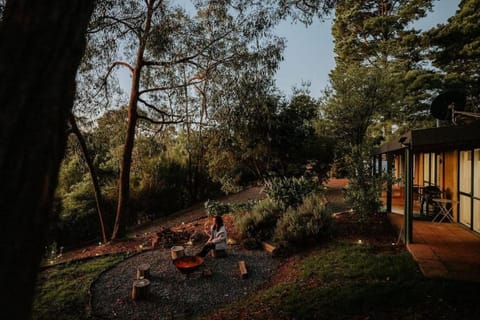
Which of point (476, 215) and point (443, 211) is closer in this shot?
point (476, 215)

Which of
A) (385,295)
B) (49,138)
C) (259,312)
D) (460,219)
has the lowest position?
(259,312)

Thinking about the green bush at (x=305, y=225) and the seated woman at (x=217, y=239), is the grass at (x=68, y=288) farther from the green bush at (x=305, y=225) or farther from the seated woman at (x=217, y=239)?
the green bush at (x=305, y=225)

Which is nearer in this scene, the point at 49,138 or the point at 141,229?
the point at 49,138

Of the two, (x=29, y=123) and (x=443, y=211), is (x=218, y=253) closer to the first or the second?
(x=443, y=211)

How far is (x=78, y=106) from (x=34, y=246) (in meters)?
9.34

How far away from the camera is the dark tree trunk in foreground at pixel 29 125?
0.93 metres

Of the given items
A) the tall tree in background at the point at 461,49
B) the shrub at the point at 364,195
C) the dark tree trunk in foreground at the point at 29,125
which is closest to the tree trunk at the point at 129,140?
the shrub at the point at 364,195

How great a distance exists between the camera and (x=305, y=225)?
664cm

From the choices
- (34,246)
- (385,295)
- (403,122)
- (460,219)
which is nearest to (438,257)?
(385,295)

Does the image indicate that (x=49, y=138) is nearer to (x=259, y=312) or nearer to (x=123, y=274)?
(x=259, y=312)

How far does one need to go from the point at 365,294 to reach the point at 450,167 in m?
5.80

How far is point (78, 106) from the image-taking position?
9.05 meters

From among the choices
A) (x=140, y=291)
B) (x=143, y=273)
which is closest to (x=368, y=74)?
(x=143, y=273)

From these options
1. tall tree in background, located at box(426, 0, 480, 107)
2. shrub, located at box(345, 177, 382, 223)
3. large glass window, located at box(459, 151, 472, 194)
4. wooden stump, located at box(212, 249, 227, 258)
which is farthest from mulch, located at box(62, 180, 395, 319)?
tall tree in background, located at box(426, 0, 480, 107)
